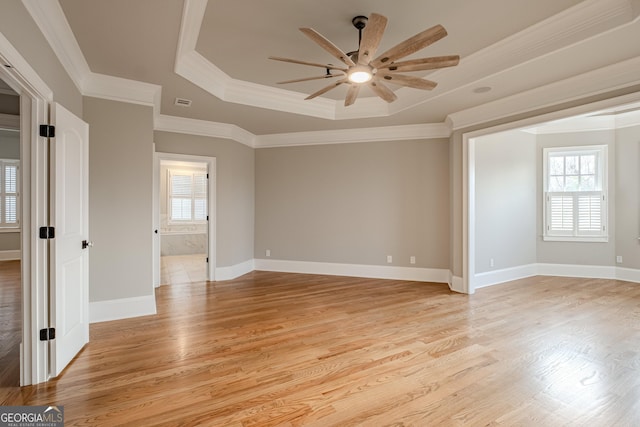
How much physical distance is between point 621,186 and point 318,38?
20.6 feet

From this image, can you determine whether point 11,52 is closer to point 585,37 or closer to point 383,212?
point 585,37

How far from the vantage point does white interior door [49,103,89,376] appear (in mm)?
2324

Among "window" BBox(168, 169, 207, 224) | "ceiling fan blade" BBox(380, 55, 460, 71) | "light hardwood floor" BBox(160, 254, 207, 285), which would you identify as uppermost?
"ceiling fan blade" BBox(380, 55, 460, 71)

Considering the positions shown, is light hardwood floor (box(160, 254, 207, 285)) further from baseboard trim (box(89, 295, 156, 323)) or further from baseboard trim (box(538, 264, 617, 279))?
baseboard trim (box(538, 264, 617, 279))

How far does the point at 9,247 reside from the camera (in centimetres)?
750

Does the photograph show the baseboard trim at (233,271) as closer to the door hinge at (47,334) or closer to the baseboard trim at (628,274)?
the door hinge at (47,334)

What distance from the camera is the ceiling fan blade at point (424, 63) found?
2432mm

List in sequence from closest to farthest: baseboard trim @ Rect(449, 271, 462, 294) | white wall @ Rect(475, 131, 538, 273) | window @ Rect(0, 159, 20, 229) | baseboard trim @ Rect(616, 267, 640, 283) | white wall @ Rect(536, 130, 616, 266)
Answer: baseboard trim @ Rect(449, 271, 462, 294), white wall @ Rect(475, 131, 538, 273), baseboard trim @ Rect(616, 267, 640, 283), white wall @ Rect(536, 130, 616, 266), window @ Rect(0, 159, 20, 229)

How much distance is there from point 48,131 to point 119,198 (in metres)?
1.35

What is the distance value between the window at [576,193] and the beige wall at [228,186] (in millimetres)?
5717

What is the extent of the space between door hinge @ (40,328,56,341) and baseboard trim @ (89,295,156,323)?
1200 mm

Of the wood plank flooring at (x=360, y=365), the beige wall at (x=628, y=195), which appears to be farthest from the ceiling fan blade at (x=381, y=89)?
the beige wall at (x=628, y=195)

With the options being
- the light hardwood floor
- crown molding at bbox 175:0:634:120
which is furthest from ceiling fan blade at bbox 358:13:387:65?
the light hardwood floor
